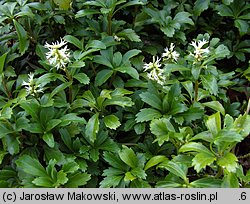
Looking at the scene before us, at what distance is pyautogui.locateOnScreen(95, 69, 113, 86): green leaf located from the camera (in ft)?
6.66

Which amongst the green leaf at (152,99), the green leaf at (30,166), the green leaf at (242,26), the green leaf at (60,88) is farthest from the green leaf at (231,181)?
the green leaf at (242,26)

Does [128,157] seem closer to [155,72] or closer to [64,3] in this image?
[155,72]

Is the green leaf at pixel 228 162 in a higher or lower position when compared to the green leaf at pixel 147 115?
lower

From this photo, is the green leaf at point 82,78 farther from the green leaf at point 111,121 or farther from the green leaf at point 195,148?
the green leaf at point 195,148

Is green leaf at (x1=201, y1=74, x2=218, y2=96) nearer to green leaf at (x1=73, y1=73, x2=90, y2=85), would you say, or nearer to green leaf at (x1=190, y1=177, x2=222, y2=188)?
green leaf at (x1=190, y1=177, x2=222, y2=188)

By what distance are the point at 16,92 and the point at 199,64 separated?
96 cm

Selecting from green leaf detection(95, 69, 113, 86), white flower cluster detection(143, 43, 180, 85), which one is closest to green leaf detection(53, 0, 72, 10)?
green leaf detection(95, 69, 113, 86)

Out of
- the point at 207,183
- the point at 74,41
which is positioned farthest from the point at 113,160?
the point at 74,41

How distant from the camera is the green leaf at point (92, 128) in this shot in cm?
178

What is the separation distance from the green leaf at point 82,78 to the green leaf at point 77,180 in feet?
1.52

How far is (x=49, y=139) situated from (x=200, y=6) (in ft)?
4.13

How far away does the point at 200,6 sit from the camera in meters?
2.38

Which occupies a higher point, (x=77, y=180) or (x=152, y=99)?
(x=152, y=99)
